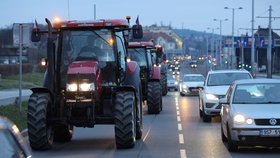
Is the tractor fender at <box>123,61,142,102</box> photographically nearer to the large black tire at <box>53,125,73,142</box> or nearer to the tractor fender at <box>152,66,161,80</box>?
the large black tire at <box>53,125,73,142</box>

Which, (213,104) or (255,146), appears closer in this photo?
(255,146)

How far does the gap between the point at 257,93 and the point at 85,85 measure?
3763 millimetres

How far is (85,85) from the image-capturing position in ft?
45.2

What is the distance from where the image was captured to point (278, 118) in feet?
42.2

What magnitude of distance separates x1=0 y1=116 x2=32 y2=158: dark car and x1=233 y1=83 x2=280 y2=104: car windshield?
932 cm

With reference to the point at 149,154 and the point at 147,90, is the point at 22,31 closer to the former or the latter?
the point at 147,90

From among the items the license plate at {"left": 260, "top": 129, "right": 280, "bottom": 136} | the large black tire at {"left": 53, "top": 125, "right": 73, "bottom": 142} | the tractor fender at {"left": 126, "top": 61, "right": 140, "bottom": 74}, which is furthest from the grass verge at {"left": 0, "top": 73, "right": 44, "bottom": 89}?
the license plate at {"left": 260, "top": 129, "right": 280, "bottom": 136}

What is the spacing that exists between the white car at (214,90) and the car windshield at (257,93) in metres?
6.78

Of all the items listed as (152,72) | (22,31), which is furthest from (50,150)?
(152,72)

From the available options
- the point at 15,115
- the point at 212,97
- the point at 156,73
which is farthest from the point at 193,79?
the point at 15,115

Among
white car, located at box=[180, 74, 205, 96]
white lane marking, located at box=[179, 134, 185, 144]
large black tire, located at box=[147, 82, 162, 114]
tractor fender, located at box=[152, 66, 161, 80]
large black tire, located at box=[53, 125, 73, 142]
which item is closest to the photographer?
white lane marking, located at box=[179, 134, 185, 144]

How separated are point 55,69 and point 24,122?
5.58 metres

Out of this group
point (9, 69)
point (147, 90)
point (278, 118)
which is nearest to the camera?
point (278, 118)

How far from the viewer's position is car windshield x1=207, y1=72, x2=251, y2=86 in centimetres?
2267
